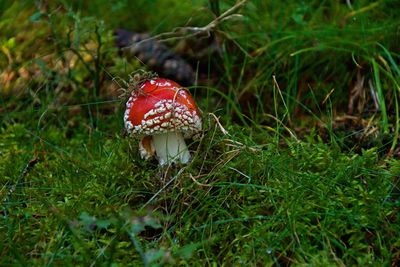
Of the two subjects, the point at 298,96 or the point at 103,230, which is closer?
the point at 103,230

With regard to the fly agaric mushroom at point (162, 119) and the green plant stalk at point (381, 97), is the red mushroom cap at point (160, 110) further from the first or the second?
the green plant stalk at point (381, 97)

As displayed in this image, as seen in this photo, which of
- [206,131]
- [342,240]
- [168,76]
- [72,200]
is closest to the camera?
[342,240]

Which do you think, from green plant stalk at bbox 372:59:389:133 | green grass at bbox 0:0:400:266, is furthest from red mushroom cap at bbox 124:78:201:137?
green plant stalk at bbox 372:59:389:133

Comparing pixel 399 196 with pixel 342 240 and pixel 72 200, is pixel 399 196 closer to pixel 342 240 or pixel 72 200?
pixel 342 240

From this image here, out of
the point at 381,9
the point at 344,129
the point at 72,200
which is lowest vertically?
the point at 344,129

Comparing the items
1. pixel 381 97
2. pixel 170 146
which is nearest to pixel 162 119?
pixel 170 146

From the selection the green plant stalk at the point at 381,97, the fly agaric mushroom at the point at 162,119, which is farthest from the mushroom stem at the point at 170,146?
the green plant stalk at the point at 381,97

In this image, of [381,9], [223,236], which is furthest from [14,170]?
[381,9]

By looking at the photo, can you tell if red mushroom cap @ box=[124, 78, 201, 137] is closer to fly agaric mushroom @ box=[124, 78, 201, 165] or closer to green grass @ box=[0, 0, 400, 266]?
fly agaric mushroom @ box=[124, 78, 201, 165]
